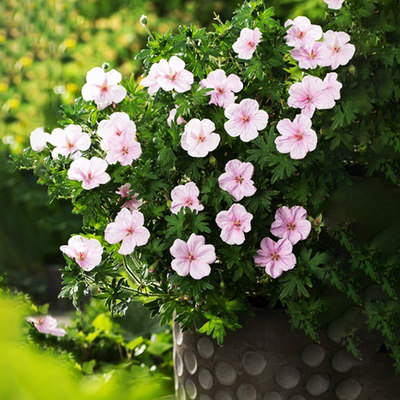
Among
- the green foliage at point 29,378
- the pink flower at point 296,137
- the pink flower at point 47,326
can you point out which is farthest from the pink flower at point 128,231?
the green foliage at point 29,378

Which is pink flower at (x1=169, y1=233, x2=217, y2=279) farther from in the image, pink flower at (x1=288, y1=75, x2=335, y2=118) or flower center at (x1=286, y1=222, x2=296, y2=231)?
pink flower at (x1=288, y1=75, x2=335, y2=118)

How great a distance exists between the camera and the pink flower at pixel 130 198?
1.67 meters

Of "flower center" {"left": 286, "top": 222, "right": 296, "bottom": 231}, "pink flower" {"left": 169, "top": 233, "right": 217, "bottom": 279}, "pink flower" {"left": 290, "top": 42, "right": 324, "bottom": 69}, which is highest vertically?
"pink flower" {"left": 290, "top": 42, "right": 324, "bottom": 69}

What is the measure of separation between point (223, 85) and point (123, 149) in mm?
273

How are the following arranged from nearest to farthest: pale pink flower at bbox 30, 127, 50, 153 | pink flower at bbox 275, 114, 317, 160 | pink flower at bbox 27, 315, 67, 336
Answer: pink flower at bbox 275, 114, 317, 160, pale pink flower at bbox 30, 127, 50, 153, pink flower at bbox 27, 315, 67, 336

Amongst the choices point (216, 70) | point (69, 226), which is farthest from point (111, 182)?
point (69, 226)

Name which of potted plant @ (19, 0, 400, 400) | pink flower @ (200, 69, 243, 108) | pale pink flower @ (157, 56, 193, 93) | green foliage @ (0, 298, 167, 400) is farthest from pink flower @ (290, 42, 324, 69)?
green foliage @ (0, 298, 167, 400)

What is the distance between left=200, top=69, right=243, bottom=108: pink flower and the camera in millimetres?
1571

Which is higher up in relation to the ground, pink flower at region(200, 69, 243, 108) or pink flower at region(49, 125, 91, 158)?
pink flower at region(200, 69, 243, 108)

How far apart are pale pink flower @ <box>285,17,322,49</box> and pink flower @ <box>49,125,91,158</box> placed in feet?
1.77

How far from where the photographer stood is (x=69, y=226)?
4.52 metres

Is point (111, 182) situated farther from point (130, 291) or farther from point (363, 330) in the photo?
point (363, 330)

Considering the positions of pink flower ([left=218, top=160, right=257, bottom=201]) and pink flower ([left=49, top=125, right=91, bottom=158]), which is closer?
pink flower ([left=218, top=160, right=257, bottom=201])

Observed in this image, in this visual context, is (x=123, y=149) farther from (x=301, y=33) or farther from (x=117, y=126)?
(x=301, y=33)
